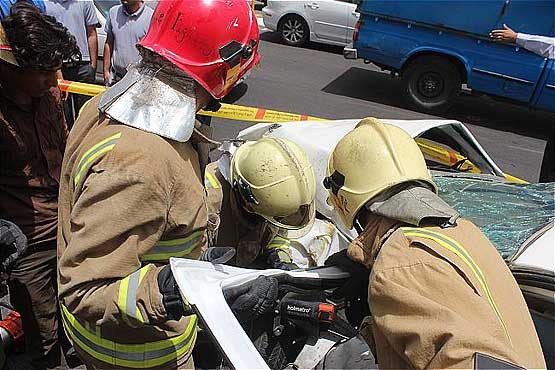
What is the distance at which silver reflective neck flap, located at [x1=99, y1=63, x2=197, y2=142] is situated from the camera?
169 centimetres

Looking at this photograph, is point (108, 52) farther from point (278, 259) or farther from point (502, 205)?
point (502, 205)

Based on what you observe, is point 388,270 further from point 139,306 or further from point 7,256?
point 7,256

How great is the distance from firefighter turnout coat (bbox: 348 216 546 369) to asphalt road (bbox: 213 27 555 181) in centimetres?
481

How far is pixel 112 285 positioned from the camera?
161 cm

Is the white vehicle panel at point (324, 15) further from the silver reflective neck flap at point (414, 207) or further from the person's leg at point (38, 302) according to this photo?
the silver reflective neck flap at point (414, 207)

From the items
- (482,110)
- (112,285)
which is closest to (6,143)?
(112,285)

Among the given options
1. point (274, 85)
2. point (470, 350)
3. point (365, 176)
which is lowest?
point (274, 85)

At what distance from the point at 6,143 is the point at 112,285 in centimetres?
122

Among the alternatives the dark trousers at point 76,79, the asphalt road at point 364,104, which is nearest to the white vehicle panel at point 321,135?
the dark trousers at point 76,79

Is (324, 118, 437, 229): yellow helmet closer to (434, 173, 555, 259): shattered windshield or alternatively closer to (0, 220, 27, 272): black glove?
(434, 173, 555, 259): shattered windshield

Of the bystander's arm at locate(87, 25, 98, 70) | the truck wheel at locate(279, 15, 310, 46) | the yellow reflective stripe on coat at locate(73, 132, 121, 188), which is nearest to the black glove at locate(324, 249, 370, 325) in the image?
the yellow reflective stripe on coat at locate(73, 132, 121, 188)

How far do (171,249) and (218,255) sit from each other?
0.16m

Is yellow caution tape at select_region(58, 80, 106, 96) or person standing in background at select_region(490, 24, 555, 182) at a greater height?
person standing in background at select_region(490, 24, 555, 182)

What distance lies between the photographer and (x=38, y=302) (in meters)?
2.71
